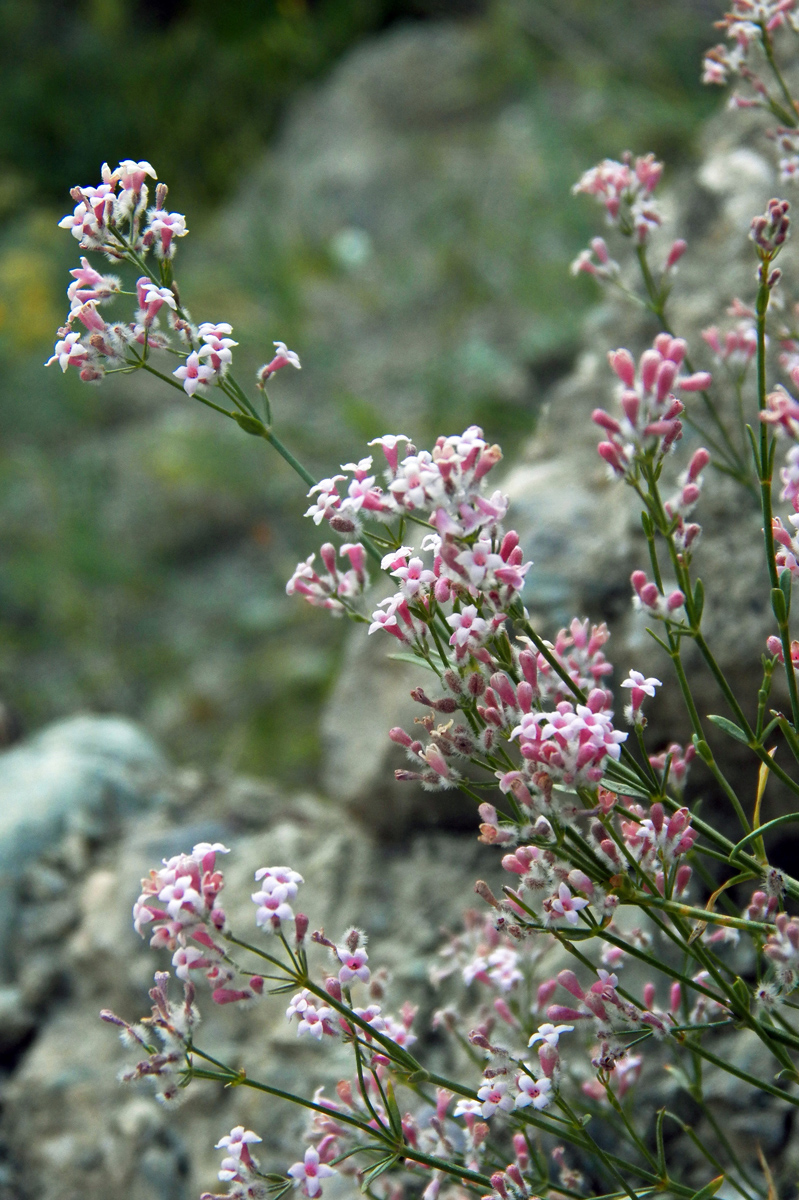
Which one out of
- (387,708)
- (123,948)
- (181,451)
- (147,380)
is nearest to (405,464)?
(387,708)

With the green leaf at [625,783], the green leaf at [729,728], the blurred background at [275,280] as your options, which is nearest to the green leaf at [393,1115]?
the green leaf at [625,783]

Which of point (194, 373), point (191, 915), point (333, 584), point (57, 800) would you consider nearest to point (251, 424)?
point (194, 373)

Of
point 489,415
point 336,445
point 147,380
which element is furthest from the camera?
point 147,380

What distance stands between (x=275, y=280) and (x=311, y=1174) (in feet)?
11.4

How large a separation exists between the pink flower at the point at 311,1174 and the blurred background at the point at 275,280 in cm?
182

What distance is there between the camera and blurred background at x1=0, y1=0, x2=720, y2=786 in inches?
139

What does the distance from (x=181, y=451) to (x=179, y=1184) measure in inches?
111

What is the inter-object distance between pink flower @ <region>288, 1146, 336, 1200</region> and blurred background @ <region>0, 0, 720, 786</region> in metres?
1.82

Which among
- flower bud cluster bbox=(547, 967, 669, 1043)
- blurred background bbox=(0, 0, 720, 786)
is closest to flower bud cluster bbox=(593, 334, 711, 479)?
flower bud cluster bbox=(547, 967, 669, 1043)

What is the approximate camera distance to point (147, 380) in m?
5.01

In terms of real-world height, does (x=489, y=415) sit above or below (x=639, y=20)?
below

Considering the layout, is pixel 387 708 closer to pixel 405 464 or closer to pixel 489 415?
pixel 405 464

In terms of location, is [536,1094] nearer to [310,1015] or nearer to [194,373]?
[310,1015]

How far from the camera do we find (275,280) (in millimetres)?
3988
